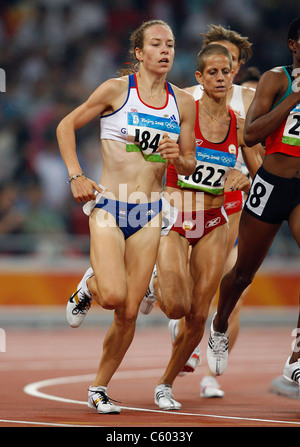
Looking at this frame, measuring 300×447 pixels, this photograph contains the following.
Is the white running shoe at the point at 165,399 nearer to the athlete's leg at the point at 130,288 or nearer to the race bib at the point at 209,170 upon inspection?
the athlete's leg at the point at 130,288

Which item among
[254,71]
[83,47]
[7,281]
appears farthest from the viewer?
[83,47]

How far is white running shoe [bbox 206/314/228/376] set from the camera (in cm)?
738

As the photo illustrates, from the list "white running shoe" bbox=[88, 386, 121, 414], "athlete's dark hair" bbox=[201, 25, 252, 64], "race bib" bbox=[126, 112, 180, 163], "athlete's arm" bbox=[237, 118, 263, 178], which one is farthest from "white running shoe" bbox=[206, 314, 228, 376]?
"athlete's dark hair" bbox=[201, 25, 252, 64]

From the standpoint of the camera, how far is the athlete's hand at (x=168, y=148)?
6.36 meters

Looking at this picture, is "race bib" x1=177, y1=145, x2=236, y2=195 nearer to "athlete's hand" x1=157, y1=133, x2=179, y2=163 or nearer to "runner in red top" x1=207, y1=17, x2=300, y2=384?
"runner in red top" x1=207, y1=17, x2=300, y2=384

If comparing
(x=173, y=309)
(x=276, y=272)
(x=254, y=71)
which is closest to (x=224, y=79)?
(x=173, y=309)

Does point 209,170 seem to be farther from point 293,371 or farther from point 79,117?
point 293,371

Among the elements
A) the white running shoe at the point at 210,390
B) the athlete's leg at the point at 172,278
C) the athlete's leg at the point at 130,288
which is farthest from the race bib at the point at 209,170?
the white running shoe at the point at 210,390

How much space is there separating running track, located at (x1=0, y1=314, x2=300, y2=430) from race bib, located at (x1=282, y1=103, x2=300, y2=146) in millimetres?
2050

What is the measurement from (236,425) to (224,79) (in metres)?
3.02

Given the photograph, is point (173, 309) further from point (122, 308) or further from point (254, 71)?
point (254, 71)

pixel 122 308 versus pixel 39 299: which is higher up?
pixel 39 299

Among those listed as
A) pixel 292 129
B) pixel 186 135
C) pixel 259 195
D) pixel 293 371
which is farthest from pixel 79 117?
pixel 293 371

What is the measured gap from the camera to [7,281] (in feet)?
49.3
